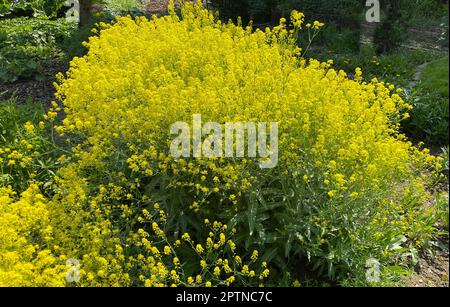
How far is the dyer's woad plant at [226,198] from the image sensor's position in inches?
125

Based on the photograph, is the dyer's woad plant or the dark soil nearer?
the dyer's woad plant


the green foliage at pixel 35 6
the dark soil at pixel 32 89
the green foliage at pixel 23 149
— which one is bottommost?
the dark soil at pixel 32 89

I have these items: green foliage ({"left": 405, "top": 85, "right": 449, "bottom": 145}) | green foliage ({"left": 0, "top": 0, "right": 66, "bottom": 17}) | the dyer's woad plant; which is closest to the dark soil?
the dyer's woad plant

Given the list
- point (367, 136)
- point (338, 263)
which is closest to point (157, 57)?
point (367, 136)

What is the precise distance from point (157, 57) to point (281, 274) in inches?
86.4

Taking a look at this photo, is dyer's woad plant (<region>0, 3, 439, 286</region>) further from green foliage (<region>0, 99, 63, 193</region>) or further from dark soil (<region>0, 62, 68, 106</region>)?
dark soil (<region>0, 62, 68, 106</region>)

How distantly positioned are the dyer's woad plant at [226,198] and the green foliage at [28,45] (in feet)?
11.0

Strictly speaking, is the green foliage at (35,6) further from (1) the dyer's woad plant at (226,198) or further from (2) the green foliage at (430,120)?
(2) the green foliage at (430,120)

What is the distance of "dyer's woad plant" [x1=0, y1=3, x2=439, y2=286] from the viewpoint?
10.4 feet

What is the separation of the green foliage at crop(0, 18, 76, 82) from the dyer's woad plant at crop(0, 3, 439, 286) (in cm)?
336

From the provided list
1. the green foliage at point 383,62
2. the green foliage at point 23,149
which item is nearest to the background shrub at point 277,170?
the green foliage at point 23,149

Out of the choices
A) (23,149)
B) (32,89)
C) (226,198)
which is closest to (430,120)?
(226,198)

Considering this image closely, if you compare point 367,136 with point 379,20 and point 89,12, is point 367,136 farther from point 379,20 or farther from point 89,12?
point 89,12

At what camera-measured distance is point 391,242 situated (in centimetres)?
351
